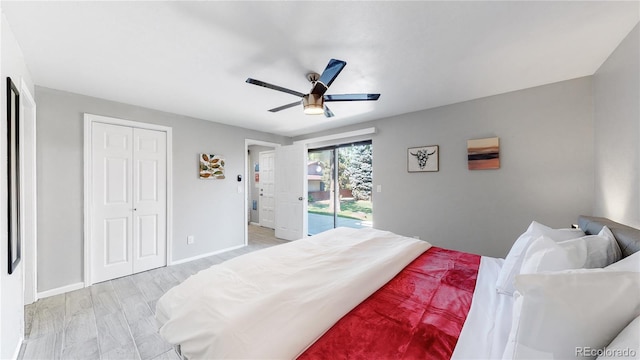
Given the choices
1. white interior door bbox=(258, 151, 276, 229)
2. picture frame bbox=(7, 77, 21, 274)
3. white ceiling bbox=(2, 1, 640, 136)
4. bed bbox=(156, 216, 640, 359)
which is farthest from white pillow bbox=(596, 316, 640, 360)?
white interior door bbox=(258, 151, 276, 229)

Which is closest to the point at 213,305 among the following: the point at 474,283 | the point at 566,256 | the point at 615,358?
the point at 615,358

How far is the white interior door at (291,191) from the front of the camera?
464cm

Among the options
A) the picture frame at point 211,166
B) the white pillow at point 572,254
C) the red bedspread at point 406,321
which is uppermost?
the picture frame at point 211,166

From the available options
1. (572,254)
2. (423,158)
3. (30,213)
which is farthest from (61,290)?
(423,158)

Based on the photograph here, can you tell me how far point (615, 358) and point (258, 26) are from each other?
2.19m

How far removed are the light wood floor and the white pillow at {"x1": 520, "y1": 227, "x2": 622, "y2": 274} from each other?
2.42m

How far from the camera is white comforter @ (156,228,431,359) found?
0.91m

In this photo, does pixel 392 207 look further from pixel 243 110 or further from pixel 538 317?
pixel 538 317

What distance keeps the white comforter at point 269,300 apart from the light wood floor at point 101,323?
2.98 feet

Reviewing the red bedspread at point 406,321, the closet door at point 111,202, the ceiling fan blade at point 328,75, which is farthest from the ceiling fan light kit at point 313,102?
the closet door at point 111,202

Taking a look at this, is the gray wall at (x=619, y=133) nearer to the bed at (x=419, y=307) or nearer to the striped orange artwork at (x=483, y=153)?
the bed at (x=419, y=307)

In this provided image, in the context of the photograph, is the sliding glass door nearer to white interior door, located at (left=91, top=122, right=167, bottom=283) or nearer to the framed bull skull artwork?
the framed bull skull artwork

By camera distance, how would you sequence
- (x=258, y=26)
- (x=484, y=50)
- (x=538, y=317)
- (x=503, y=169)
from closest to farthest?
(x=538, y=317), (x=258, y=26), (x=484, y=50), (x=503, y=169)

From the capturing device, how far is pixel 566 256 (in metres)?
1.05
